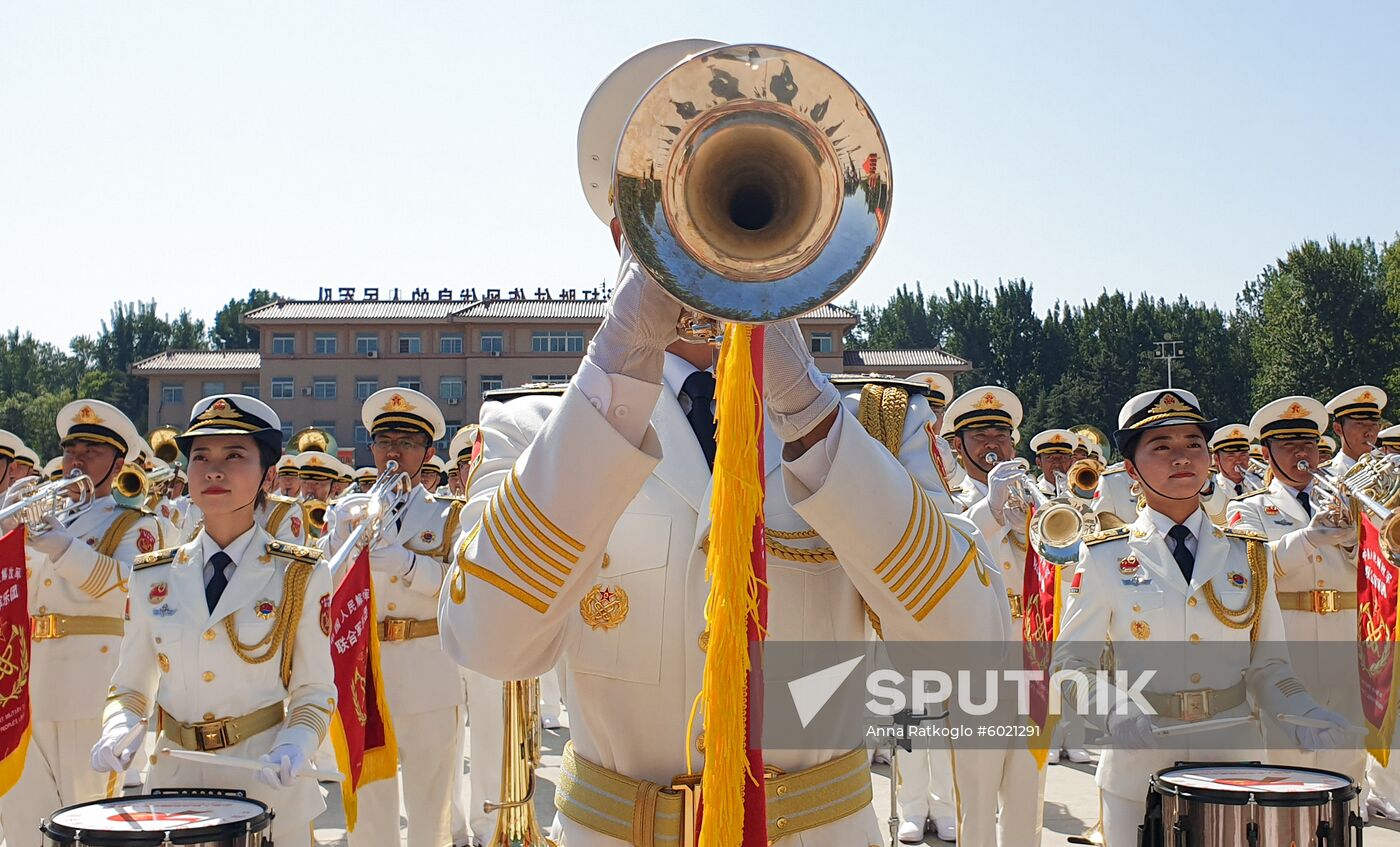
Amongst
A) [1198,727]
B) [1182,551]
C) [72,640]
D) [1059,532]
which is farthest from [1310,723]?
[72,640]

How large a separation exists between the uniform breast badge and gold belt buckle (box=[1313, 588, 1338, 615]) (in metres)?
7.89

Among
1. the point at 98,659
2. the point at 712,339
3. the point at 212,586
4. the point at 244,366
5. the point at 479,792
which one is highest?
the point at 244,366

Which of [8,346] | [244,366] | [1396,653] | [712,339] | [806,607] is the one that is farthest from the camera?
[8,346]

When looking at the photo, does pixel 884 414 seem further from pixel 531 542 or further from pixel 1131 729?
pixel 1131 729

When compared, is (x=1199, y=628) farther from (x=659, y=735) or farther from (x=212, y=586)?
(x=212, y=586)

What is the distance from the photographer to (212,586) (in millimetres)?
5410

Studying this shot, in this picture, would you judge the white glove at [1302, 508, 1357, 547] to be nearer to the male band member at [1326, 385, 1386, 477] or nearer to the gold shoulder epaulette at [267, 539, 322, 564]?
the male band member at [1326, 385, 1386, 477]

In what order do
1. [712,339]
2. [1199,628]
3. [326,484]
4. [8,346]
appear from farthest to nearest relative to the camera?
1. [8,346]
2. [326,484]
3. [1199,628]
4. [712,339]

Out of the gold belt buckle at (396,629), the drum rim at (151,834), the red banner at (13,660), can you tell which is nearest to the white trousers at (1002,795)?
the gold belt buckle at (396,629)

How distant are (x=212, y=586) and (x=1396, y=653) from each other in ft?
20.1

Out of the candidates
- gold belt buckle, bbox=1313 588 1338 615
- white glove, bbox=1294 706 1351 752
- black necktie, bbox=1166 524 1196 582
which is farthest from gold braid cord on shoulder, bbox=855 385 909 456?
gold belt buckle, bbox=1313 588 1338 615

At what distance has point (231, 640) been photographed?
207 inches

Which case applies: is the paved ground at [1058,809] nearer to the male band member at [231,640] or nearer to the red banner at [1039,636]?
the red banner at [1039,636]

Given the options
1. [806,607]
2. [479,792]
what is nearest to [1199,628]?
[806,607]
